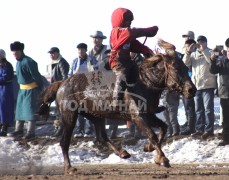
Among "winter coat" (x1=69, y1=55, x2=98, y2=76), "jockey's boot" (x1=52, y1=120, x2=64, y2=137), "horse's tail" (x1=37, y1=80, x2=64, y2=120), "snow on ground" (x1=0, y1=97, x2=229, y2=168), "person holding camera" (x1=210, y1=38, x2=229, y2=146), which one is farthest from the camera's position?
"jockey's boot" (x1=52, y1=120, x2=64, y2=137)

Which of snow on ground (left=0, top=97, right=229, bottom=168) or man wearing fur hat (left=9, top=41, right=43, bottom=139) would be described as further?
man wearing fur hat (left=9, top=41, right=43, bottom=139)

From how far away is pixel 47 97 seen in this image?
49.5ft

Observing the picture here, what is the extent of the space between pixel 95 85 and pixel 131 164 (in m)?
2.50

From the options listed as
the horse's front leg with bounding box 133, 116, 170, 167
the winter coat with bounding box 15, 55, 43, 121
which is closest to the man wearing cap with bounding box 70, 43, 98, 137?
the winter coat with bounding box 15, 55, 43, 121

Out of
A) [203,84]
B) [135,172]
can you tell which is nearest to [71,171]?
[135,172]

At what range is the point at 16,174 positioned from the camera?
45.9 feet

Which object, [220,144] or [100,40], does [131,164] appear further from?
[100,40]

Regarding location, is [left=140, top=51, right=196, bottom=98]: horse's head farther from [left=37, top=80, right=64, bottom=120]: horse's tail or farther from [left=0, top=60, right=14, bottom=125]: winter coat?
[left=0, top=60, right=14, bottom=125]: winter coat

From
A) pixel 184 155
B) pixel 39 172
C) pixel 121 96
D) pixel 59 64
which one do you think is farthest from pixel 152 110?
pixel 59 64

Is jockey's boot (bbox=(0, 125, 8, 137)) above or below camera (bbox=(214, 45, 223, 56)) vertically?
below

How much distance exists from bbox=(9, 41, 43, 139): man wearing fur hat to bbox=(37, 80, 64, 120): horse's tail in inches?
173

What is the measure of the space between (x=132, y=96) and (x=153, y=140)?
986 millimetres

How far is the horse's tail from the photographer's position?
49.1 ft

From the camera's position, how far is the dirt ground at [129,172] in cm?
Answer: 1248
